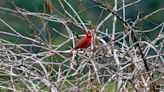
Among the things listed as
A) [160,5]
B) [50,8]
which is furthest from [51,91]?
[160,5]

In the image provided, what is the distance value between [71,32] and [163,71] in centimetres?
82

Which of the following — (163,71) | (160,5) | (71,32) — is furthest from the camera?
(160,5)

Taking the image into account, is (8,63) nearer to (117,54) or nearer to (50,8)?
(50,8)

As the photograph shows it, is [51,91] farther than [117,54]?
No

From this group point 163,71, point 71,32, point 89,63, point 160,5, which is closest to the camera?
point 163,71

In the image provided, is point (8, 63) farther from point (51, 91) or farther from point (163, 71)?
point (163, 71)

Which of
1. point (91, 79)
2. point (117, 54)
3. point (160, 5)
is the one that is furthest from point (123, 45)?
point (160, 5)

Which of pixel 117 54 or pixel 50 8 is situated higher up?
pixel 50 8

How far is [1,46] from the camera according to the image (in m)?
4.35

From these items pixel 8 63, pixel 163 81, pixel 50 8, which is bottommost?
pixel 163 81

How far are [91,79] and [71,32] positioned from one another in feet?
1.63

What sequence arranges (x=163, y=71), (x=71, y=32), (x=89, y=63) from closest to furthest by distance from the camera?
(x=163, y=71), (x=89, y=63), (x=71, y=32)

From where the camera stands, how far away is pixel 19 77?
396 cm

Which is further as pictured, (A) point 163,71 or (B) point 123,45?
(B) point 123,45
